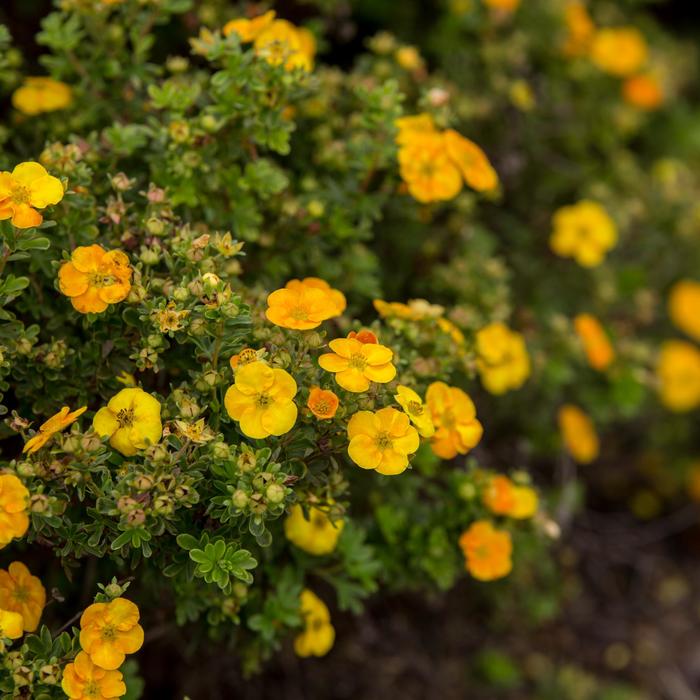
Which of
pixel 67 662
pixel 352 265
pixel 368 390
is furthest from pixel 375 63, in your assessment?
pixel 67 662

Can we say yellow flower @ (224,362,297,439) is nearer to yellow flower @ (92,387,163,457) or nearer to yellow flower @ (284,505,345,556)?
yellow flower @ (92,387,163,457)

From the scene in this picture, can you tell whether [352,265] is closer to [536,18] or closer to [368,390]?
[368,390]

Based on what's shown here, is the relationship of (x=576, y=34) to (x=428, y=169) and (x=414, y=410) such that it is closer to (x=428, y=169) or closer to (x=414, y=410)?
(x=428, y=169)

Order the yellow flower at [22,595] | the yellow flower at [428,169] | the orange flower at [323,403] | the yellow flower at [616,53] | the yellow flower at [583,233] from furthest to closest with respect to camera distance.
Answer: the yellow flower at [616,53] < the yellow flower at [583,233] < the yellow flower at [428,169] < the yellow flower at [22,595] < the orange flower at [323,403]

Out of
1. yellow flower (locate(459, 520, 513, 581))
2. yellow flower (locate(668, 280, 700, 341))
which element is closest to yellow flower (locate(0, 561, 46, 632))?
yellow flower (locate(459, 520, 513, 581))

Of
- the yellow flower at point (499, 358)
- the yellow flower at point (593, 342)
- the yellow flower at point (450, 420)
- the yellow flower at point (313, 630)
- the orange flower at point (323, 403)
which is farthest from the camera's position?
the yellow flower at point (593, 342)

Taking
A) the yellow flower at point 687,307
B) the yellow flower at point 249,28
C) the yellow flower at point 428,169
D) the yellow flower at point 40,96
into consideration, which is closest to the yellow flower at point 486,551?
the yellow flower at point 428,169

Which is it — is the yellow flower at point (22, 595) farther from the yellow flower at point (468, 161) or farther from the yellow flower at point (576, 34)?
the yellow flower at point (576, 34)
